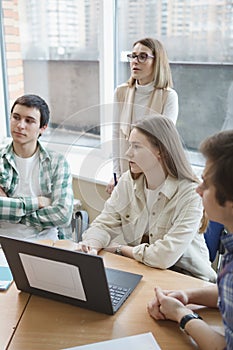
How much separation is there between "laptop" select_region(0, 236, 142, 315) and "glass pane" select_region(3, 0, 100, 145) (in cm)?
153

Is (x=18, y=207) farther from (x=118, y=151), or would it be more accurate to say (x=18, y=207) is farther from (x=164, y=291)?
(x=164, y=291)

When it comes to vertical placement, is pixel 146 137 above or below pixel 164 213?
above

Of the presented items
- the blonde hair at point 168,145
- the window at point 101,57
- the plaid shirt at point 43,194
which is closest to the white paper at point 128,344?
the blonde hair at point 168,145

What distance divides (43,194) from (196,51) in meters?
1.16

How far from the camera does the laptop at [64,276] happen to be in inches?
43.8

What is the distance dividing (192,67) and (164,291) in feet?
4.95

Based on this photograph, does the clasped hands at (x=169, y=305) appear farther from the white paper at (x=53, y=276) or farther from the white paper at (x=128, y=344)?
the white paper at (x=53, y=276)

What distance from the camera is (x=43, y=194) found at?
2012 millimetres

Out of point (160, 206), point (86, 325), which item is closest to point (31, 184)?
point (160, 206)

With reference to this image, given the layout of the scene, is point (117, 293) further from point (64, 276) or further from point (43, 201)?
point (43, 201)

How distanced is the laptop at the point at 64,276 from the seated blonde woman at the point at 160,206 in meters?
0.23

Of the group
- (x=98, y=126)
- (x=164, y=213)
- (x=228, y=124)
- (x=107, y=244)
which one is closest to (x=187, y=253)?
(x=164, y=213)

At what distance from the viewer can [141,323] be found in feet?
3.78

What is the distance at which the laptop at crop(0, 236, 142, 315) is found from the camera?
1.11m
